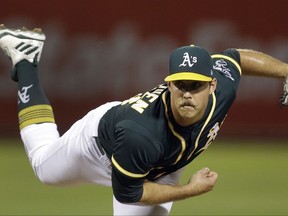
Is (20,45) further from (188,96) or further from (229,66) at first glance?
(188,96)

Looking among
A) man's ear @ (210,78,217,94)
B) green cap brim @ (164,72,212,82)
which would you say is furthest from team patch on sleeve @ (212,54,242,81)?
green cap brim @ (164,72,212,82)

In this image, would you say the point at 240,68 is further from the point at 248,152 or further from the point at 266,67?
the point at 248,152

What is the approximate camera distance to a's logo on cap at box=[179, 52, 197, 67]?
194 inches

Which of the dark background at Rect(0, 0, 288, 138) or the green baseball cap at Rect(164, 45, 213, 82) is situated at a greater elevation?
the green baseball cap at Rect(164, 45, 213, 82)

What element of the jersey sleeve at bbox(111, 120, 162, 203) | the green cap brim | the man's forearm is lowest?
the man's forearm

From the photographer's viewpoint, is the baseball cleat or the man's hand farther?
the baseball cleat

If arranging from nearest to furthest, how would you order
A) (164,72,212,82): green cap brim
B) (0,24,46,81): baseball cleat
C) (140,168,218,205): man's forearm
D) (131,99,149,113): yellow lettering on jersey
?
1. (164,72,212,82): green cap brim
2. (131,99,149,113): yellow lettering on jersey
3. (140,168,218,205): man's forearm
4. (0,24,46,81): baseball cleat

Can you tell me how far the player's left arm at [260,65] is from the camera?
5.83 m

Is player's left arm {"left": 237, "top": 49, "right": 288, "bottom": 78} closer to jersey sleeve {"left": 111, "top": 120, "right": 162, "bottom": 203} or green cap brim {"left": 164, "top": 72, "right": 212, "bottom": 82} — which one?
green cap brim {"left": 164, "top": 72, "right": 212, "bottom": 82}

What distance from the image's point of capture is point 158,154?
5094 mm

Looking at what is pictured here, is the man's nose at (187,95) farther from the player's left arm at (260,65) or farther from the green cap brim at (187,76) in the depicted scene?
the player's left arm at (260,65)

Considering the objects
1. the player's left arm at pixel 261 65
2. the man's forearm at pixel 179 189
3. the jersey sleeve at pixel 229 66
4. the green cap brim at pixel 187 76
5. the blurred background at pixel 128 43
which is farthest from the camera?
the blurred background at pixel 128 43

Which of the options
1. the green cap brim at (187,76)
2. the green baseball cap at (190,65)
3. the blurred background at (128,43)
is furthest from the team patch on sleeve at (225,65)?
the blurred background at (128,43)

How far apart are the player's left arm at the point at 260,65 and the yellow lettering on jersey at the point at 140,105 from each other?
96cm
